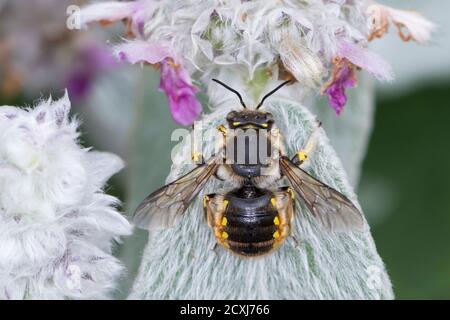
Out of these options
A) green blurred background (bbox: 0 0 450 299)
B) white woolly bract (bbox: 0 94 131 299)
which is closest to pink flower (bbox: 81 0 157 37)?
white woolly bract (bbox: 0 94 131 299)

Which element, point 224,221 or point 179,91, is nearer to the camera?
point 224,221

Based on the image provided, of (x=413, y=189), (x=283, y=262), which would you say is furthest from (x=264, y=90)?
(x=413, y=189)

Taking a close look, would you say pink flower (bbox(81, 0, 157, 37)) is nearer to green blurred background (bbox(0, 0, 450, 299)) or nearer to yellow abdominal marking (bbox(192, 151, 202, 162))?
yellow abdominal marking (bbox(192, 151, 202, 162))

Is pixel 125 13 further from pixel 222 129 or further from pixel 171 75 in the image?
pixel 222 129

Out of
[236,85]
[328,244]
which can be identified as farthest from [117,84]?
[328,244]
